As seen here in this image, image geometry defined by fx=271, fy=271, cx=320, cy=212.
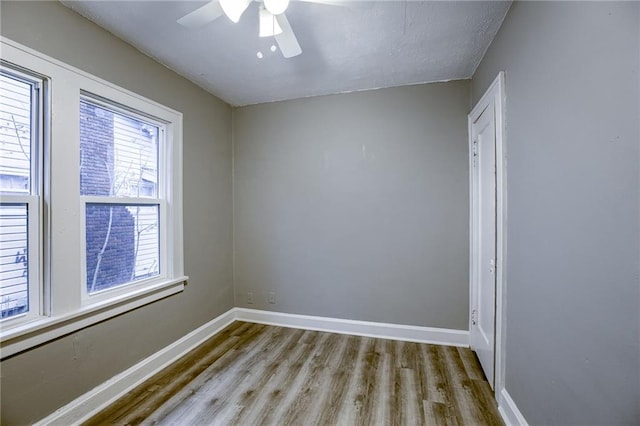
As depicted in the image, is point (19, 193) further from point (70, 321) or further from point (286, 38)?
point (286, 38)

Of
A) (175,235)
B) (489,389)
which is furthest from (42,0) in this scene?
(489,389)

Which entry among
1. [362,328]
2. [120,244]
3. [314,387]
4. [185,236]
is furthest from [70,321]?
[362,328]

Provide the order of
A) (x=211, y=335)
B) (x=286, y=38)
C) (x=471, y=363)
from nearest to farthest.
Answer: (x=286, y=38)
(x=471, y=363)
(x=211, y=335)

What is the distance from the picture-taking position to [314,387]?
200 centimetres

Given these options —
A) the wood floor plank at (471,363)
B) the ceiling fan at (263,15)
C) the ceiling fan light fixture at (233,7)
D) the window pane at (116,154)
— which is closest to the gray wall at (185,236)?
the window pane at (116,154)

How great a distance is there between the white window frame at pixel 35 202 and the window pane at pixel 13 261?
0.02 meters

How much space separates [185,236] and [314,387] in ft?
5.61

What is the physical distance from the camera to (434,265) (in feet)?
8.70

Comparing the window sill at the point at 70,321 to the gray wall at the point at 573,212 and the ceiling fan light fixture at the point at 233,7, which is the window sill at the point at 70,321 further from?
the gray wall at the point at 573,212

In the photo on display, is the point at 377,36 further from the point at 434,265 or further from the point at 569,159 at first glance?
the point at 434,265

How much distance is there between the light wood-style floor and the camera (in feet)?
5.61

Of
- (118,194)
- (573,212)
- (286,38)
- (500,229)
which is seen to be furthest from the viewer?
(118,194)

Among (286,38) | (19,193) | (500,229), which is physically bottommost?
(500,229)

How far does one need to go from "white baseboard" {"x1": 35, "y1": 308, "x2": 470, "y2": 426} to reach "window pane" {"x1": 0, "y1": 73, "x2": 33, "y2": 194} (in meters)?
1.32
